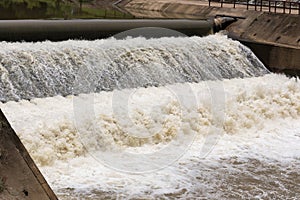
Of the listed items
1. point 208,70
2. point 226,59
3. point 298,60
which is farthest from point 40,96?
point 298,60

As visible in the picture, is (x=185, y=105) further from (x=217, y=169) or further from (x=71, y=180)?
(x=71, y=180)

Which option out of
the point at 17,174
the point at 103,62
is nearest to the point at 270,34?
the point at 103,62

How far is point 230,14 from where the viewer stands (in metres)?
14.6

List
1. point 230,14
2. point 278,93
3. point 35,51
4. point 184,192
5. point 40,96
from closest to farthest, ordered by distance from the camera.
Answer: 1. point 184,192
2. point 40,96
3. point 35,51
4. point 278,93
5. point 230,14

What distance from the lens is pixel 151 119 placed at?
7535mm

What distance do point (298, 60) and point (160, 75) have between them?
134 inches

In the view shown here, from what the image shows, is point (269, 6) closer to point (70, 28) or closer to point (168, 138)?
point (70, 28)

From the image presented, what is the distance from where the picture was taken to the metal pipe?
917 centimetres

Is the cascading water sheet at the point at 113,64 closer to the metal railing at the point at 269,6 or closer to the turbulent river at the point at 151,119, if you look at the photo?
the turbulent river at the point at 151,119

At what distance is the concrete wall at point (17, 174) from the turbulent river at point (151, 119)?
1.39 metres

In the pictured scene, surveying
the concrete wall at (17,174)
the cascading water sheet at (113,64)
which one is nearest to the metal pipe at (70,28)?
the cascading water sheet at (113,64)

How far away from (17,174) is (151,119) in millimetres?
3696

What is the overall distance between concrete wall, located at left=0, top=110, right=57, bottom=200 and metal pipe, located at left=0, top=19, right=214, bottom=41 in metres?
5.24

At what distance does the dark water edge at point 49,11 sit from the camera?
14.0 m
